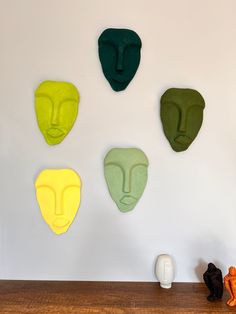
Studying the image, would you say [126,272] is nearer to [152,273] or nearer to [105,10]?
[152,273]

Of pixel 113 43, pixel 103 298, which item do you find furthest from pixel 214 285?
pixel 113 43

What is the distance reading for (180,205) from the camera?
1104 millimetres

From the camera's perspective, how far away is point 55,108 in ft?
3.53

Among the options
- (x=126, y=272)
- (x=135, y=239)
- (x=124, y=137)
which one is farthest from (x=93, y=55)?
(x=126, y=272)

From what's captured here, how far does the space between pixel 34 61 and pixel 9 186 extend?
1.43ft

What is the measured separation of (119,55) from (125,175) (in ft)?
1.32

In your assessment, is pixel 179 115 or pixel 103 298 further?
pixel 179 115

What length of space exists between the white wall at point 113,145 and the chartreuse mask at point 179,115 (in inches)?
1.1

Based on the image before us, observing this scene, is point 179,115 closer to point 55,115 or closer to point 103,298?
point 55,115

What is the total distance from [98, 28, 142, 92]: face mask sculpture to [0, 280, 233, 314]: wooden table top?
662 mm

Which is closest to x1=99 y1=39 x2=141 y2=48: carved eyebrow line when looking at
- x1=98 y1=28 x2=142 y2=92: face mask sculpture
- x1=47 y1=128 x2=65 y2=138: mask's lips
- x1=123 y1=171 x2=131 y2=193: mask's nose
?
x1=98 y1=28 x2=142 y2=92: face mask sculpture

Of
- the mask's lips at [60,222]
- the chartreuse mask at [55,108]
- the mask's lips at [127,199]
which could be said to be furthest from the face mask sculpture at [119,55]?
the mask's lips at [60,222]

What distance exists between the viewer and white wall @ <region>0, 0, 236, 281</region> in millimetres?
1094

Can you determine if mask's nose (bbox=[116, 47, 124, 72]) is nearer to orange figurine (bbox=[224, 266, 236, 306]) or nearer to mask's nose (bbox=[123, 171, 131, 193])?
mask's nose (bbox=[123, 171, 131, 193])
